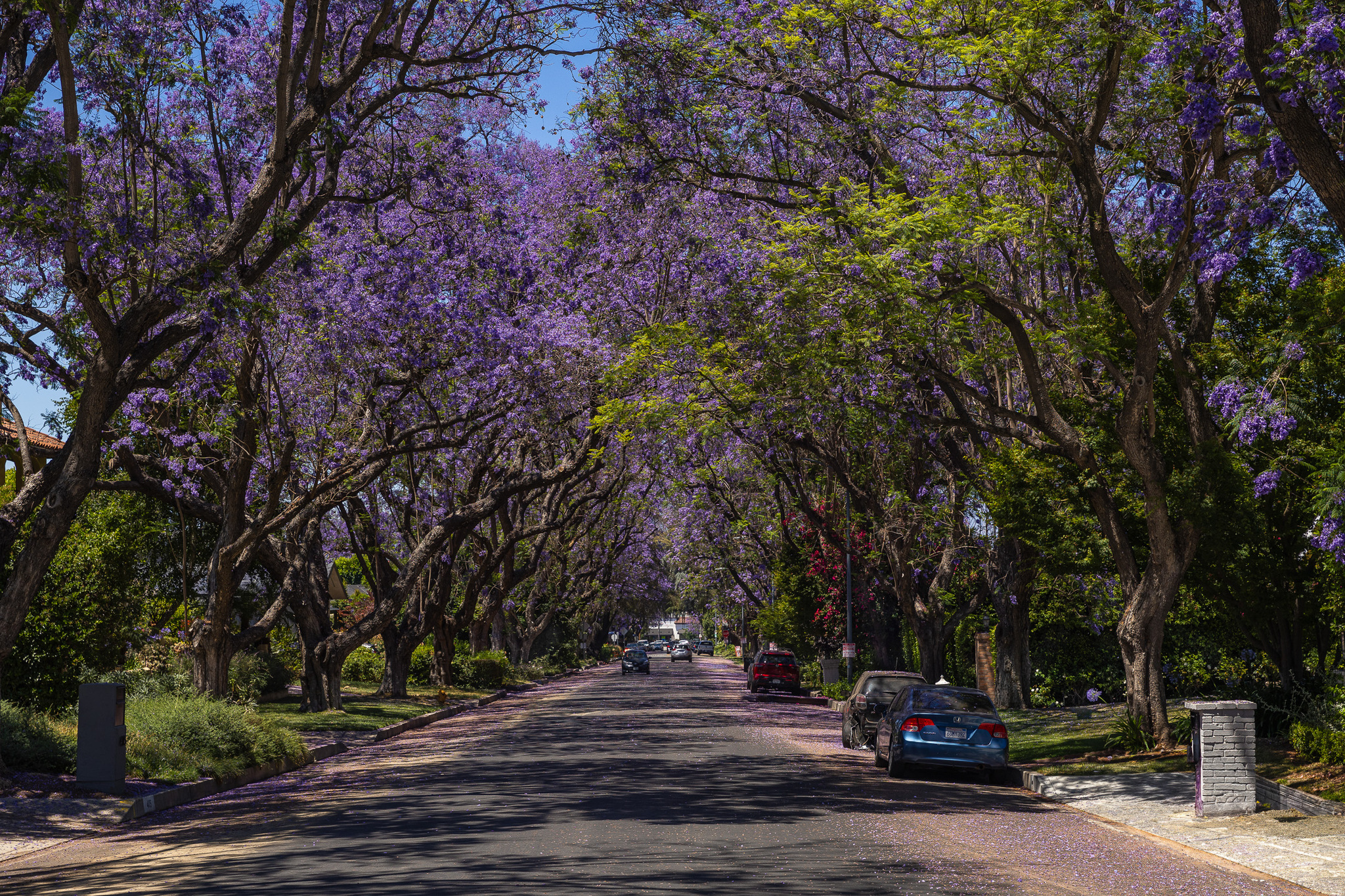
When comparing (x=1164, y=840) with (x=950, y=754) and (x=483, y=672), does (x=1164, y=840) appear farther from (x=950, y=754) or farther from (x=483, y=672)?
(x=483, y=672)

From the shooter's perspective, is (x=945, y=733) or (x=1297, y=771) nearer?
(x=1297, y=771)

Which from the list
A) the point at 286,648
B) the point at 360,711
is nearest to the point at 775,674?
the point at 360,711

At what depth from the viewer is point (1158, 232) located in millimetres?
15398

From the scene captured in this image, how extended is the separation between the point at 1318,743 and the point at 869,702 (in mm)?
8452

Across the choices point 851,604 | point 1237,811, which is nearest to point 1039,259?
point 1237,811

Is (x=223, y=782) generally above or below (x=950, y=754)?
below

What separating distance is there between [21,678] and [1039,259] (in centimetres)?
1654

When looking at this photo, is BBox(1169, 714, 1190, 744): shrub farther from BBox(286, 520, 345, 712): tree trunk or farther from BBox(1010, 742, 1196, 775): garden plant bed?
BBox(286, 520, 345, 712): tree trunk

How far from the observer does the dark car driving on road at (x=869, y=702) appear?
2092 centimetres

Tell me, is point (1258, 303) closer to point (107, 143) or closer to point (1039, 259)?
point (1039, 259)

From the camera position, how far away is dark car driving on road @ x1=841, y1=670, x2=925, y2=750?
2092cm

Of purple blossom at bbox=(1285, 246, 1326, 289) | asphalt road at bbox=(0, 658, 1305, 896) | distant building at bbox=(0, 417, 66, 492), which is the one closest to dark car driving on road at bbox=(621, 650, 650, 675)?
distant building at bbox=(0, 417, 66, 492)

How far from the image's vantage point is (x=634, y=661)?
2685 inches

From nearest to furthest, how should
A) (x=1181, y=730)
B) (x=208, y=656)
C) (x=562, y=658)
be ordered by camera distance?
(x=1181, y=730) < (x=208, y=656) < (x=562, y=658)
